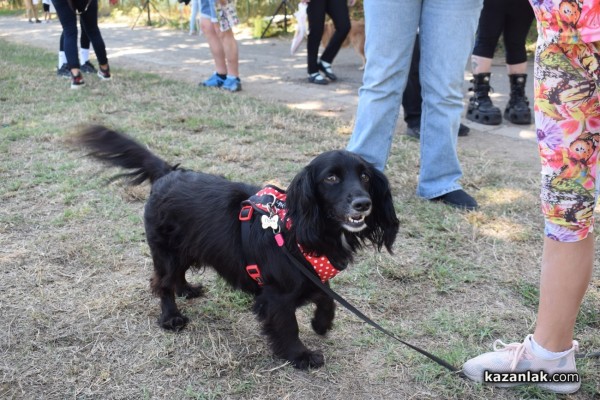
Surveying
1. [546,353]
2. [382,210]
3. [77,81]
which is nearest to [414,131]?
[382,210]

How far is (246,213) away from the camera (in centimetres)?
223

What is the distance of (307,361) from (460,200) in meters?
1.78

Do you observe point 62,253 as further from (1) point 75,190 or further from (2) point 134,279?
(1) point 75,190

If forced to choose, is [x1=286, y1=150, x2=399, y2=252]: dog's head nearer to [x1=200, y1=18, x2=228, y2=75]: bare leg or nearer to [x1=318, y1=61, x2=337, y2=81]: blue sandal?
[x1=200, y1=18, x2=228, y2=75]: bare leg

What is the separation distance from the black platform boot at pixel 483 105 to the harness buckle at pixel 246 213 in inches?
150

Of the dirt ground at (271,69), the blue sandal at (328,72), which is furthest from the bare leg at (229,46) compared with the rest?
the blue sandal at (328,72)

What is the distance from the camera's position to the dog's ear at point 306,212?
2029mm

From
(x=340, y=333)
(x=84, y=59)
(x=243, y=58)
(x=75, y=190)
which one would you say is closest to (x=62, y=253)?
(x=75, y=190)

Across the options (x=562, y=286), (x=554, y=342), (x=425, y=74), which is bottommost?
(x=554, y=342)

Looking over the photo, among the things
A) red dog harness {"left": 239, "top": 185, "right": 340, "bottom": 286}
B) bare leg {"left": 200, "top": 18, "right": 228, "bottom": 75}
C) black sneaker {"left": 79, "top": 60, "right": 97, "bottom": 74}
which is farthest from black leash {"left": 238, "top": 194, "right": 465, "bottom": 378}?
black sneaker {"left": 79, "top": 60, "right": 97, "bottom": 74}

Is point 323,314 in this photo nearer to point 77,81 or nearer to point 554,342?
point 554,342

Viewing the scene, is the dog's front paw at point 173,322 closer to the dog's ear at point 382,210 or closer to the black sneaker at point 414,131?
the dog's ear at point 382,210

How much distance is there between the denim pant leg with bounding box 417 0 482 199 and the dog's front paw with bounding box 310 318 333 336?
156 cm

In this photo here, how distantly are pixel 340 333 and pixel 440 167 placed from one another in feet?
5.24
